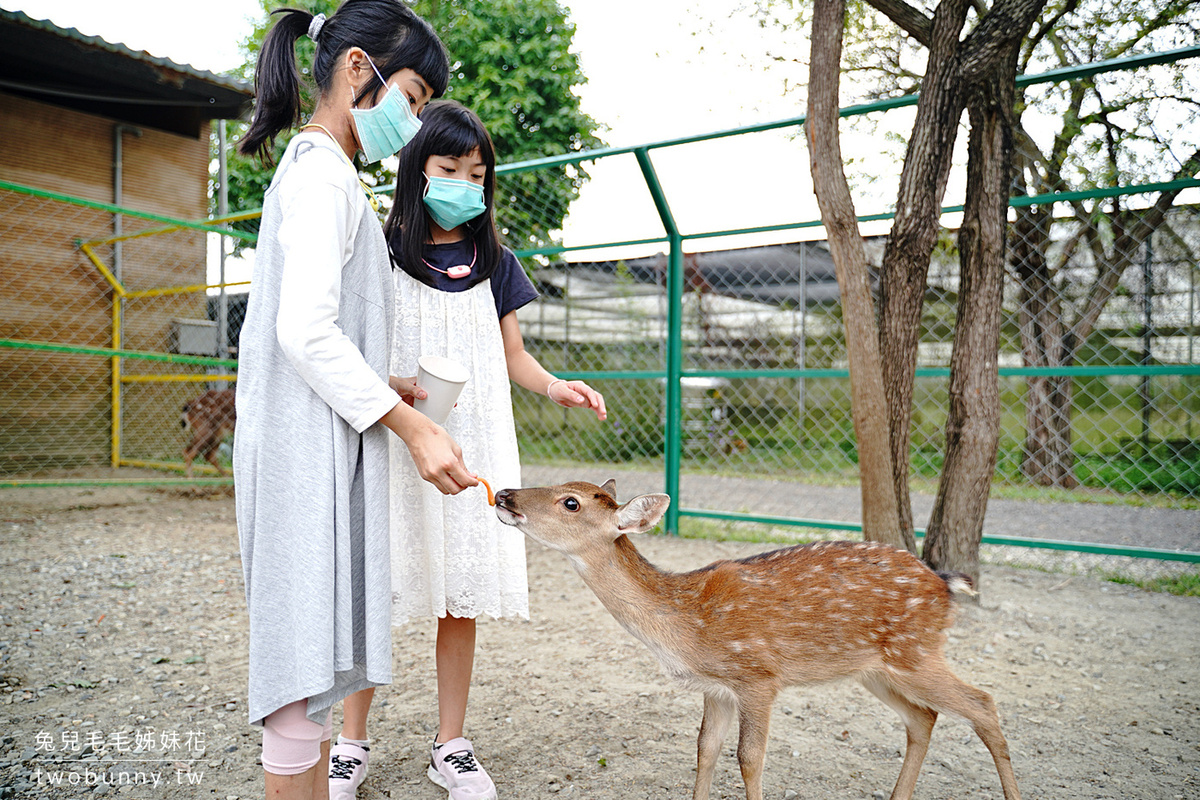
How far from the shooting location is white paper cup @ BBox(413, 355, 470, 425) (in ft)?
5.76

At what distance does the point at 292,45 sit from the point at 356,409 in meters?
0.85

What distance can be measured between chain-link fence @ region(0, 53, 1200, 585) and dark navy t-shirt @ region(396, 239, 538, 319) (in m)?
2.63

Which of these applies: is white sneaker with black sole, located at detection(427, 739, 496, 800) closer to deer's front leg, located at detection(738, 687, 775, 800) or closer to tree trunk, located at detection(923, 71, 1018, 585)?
deer's front leg, located at detection(738, 687, 775, 800)

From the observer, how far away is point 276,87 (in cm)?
165

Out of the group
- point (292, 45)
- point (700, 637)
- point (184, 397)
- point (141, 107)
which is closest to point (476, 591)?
point (700, 637)

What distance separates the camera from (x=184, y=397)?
28.7ft

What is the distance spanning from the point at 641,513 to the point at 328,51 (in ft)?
4.23

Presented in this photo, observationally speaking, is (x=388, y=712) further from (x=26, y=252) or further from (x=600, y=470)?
(x=26, y=252)

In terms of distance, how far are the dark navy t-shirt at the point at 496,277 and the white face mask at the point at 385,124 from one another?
0.50 m

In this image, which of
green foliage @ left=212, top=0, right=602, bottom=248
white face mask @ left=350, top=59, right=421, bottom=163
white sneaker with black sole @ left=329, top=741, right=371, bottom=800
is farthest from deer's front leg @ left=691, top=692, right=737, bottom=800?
green foliage @ left=212, top=0, right=602, bottom=248

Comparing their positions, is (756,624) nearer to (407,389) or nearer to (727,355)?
(407,389)

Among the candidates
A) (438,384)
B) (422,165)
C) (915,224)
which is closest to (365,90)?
(422,165)

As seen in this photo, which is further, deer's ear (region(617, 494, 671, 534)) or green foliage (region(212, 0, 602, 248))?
green foliage (region(212, 0, 602, 248))

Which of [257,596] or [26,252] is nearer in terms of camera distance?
[257,596]
